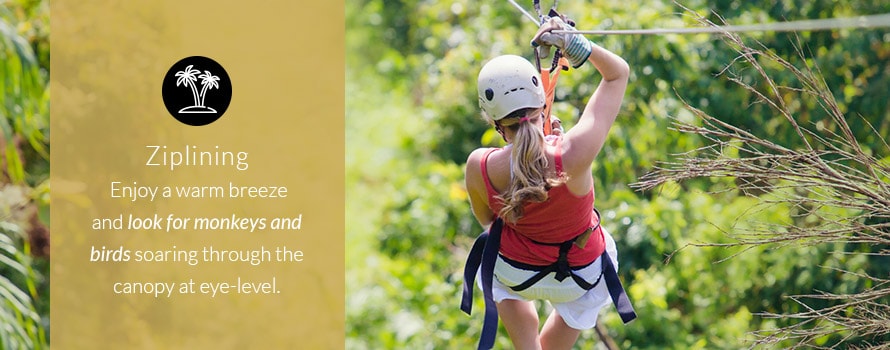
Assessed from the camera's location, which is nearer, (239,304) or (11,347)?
(11,347)

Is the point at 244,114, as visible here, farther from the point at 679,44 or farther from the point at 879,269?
the point at 879,269

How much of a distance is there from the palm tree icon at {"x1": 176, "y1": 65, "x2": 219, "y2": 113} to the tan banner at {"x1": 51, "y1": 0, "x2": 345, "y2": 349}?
0.02 meters

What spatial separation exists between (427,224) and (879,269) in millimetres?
2605

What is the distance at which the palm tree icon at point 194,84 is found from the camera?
6.79 metres

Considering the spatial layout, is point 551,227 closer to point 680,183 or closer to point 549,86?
point 549,86

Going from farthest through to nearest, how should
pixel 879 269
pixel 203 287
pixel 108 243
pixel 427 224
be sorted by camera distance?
pixel 203 287 → pixel 108 243 → pixel 427 224 → pixel 879 269

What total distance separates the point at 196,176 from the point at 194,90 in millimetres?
2199

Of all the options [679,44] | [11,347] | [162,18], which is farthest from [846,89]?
[162,18]

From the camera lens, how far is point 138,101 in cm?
779

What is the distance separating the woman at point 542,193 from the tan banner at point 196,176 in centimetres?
433

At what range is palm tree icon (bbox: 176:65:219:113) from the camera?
6.79 m

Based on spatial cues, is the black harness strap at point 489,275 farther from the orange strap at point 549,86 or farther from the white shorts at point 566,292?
the orange strap at point 549,86

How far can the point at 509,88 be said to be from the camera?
7.89 ft

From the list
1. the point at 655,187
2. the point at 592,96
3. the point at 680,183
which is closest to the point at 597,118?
the point at 592,96
